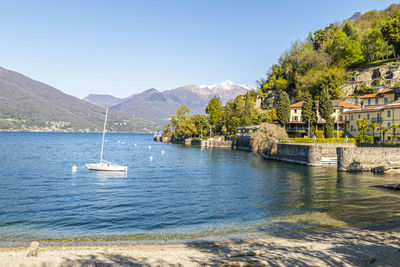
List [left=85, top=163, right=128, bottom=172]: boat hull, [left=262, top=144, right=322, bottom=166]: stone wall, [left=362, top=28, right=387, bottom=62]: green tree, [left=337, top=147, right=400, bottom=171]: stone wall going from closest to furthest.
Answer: [left=337, top=147, right=400, bottom=171]: stone wall < [left=85, top=163, right=128, bottom=172]: boat hull < [left=262, top=144, right=322, bottom=166]: stone wall < [left=362, top=28, right=387, bottom=62]: green tree

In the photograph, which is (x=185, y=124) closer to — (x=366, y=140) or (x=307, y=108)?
(x=307, y=108)

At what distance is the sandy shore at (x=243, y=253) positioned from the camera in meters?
13.7

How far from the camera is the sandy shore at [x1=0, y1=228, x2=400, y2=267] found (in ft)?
44.9

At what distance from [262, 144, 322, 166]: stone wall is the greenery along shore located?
20009mm

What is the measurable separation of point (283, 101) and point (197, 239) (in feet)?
269

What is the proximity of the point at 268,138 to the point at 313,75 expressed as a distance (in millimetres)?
51616

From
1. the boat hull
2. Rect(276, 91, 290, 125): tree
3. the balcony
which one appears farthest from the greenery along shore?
the boat hull

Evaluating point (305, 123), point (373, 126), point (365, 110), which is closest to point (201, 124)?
point (305, 123)

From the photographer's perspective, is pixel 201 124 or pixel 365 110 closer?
pixel 365 110

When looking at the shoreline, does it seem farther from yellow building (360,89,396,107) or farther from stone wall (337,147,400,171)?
yellow building (360,89,396,107)

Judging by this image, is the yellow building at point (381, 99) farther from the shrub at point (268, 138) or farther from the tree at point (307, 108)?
the shrub at point (268, 138)

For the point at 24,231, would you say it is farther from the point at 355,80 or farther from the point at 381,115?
the point at 355,80

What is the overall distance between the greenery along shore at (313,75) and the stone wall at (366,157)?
30.7 meters

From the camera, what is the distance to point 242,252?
48.6 ft
